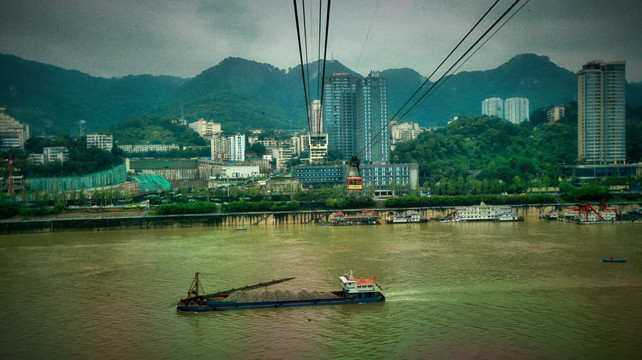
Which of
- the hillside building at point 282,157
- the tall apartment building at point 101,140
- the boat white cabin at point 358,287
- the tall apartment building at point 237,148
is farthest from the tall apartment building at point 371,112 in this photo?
→ the boat white cabin at point 358,287

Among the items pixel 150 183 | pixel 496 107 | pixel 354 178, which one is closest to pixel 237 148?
pixel 150 183

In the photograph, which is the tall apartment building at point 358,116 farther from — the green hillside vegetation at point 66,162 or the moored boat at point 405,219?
the moored boat at point 405,219

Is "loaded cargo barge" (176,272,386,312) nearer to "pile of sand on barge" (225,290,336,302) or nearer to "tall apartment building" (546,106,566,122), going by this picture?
"pile of sand on barge" (225,290,336,302)

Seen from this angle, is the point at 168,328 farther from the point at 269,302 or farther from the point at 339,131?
the point at 339,131

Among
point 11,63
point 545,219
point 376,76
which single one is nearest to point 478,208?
point 545,219

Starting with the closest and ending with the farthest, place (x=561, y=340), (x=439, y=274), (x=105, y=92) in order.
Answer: (x=561, y=340) → (x=439, y=274) → (x=105, y=92)
